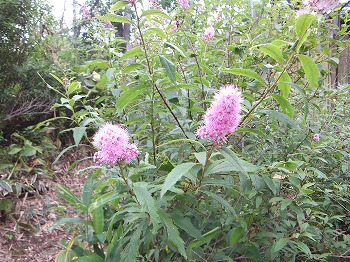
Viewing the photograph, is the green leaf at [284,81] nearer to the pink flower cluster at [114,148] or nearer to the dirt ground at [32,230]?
the pink flower cluster at [114,148]

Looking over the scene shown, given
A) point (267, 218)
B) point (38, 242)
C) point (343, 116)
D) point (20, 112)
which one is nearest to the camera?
point (267, 218)

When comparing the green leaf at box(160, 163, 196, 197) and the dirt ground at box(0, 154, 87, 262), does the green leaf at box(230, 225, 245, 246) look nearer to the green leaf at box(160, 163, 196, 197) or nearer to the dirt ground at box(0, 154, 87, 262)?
the green leaf at box(160, 163, 196, 197)

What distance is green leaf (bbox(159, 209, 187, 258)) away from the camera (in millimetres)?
1003

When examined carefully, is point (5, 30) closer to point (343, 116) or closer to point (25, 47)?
point (25, 47)

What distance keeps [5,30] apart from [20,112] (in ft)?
3.44

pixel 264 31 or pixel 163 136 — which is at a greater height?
pixel 264 31

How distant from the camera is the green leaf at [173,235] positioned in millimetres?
1003

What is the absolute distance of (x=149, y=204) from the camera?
3.02 ft

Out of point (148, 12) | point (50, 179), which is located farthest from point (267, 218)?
point (50, 179)

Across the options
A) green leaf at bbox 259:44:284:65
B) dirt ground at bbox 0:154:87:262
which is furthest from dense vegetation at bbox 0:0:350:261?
dirt ground at bbox 0:154:87:262

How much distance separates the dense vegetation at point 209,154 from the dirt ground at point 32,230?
1439 mm

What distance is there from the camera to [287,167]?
124 cm

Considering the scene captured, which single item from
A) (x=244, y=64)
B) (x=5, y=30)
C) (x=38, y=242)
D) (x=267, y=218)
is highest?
(x=5, y=30)

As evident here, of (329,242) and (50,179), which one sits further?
(50,179)
